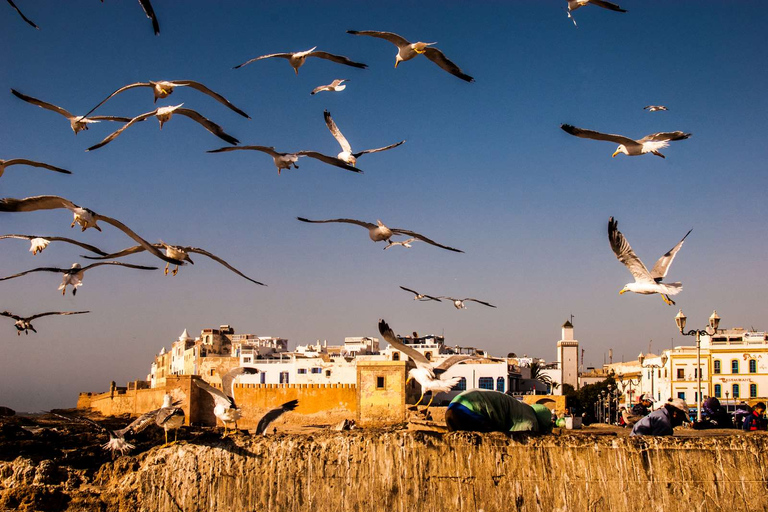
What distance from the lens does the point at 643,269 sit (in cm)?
1270

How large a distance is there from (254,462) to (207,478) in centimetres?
83

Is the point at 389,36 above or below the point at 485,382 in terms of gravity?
above

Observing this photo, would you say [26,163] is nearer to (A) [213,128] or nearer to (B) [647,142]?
(A) [213,128]

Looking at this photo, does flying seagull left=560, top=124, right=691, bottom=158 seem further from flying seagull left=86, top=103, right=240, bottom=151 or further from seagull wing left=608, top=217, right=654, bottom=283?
flying seagull left=86, top=103, right=240, bottom=151

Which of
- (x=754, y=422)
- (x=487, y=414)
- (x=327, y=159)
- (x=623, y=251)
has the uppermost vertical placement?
(x=327, y=159)

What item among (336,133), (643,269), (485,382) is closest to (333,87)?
(336,133)

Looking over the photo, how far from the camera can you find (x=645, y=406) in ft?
61.9

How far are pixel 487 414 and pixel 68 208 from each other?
7.47 metres

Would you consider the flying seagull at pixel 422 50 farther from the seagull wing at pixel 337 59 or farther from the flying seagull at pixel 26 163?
the flying seagull at pixel 26 163

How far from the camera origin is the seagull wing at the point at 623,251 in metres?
12.5

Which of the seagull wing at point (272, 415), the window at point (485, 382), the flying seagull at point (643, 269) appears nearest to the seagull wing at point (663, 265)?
the flying seagull at point (643, 269)

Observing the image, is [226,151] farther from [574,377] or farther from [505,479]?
[574,377]

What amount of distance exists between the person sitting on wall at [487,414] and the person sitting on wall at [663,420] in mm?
1784

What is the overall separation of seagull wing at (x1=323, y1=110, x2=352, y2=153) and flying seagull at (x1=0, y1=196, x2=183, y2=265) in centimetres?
508
